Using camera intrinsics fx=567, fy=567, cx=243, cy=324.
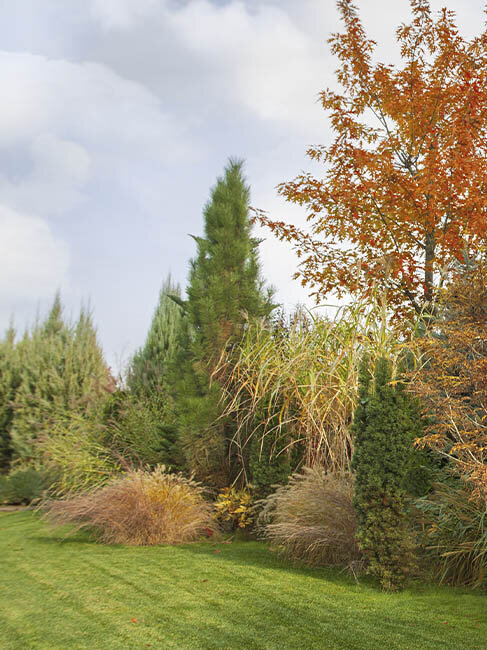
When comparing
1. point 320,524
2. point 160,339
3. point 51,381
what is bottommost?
point 320,524

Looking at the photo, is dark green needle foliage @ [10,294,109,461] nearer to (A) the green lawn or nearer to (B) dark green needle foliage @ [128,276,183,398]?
(B) dark green needle foliage @ [128,276,183,398]

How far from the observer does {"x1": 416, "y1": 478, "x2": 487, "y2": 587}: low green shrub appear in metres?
4.19

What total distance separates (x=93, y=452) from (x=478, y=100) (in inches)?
276

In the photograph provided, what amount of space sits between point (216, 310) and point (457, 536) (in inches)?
154

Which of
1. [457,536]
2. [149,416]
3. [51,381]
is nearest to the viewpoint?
[457,536]

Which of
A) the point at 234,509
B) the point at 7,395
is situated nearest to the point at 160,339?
the point at 7,395

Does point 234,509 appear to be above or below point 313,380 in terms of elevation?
below

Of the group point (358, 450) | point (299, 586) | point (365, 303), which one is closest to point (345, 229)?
point (365, 303)

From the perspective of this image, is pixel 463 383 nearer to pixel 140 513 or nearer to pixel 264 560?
pixel 264 560

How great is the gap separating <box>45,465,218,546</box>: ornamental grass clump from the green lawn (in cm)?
46

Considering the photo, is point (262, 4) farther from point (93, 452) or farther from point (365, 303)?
point (93, 452)

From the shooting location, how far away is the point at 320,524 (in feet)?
15.2

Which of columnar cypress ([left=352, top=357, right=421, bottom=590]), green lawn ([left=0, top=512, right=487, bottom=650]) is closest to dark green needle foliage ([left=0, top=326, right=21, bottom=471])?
green lawn ([left=0, top=512, right=487, bottom=650])

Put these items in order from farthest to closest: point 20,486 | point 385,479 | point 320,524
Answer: point 20,486 < point 320,524 < point 385,479
